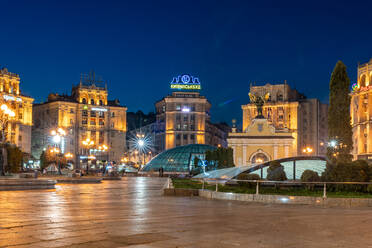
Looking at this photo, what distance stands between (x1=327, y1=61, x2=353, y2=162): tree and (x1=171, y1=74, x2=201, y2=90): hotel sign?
94810 millimetres

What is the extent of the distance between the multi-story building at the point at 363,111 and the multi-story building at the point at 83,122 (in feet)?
197

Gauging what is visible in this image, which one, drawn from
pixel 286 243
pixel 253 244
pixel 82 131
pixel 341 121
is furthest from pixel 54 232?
pixel 82 131

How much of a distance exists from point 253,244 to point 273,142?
6888 cm

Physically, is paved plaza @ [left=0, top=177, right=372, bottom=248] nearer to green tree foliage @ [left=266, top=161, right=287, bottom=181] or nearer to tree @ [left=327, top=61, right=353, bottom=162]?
green tree foliage @ [left=266, top=161, right=287, bottom=181]

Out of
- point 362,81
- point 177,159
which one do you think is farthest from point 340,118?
point 362,81

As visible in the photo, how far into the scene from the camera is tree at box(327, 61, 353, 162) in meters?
27.2

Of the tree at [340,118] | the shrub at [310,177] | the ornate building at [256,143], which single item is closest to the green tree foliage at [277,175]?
the shrub at [310,177]

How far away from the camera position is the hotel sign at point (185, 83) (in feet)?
402

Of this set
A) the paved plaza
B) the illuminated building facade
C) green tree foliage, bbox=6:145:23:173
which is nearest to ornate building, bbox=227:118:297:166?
the illuminated building facade

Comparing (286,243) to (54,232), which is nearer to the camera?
(286,243)

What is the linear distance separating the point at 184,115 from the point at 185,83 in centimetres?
862

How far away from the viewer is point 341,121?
27.4m

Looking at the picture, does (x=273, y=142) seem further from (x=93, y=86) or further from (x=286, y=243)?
(x=286, y=243)

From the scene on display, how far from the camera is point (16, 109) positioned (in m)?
96.2
